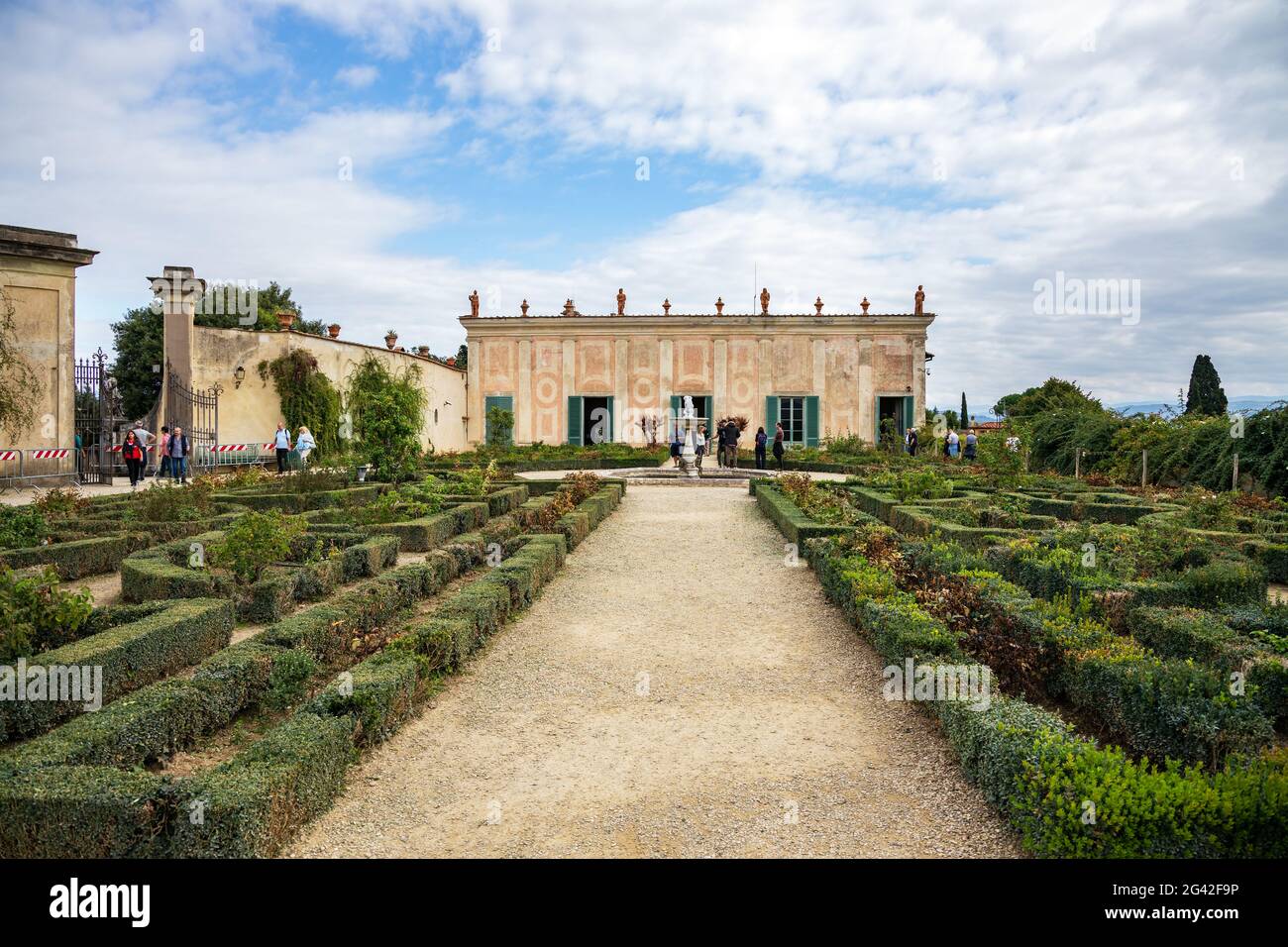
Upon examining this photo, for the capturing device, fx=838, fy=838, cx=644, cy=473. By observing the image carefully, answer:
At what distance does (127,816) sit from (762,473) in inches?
686

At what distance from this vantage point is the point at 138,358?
107ft

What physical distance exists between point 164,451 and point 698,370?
640 inches

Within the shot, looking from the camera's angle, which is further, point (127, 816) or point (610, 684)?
point (610, 684)

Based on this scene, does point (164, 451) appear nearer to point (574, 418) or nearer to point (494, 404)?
point (494, 404)

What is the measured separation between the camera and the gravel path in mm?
3387

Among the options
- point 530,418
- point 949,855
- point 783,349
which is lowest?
point 949,855

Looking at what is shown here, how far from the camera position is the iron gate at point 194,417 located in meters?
18.3

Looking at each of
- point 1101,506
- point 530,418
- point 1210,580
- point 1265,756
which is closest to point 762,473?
point 1101,506

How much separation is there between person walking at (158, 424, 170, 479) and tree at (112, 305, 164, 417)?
16.1m

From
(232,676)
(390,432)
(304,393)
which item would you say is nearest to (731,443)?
(390,432)

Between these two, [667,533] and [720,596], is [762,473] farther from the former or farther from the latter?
[720,596]

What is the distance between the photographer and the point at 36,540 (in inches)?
336

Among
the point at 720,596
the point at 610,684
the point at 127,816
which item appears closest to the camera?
the point at 127,816

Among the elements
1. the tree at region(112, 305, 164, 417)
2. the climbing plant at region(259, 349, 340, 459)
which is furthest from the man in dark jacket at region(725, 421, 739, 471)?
the tree at region(112, 305, 164, 417)
